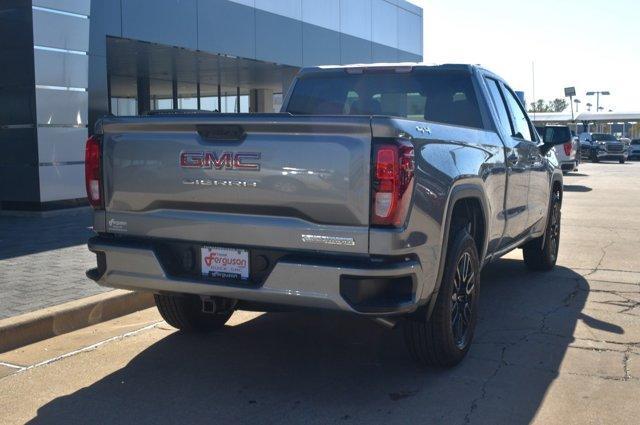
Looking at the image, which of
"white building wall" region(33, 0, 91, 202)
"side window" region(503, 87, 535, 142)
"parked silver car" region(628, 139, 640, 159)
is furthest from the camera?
"parked silver car" region(628, 139, 640, 159)

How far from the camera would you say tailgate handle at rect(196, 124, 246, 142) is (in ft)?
14.4

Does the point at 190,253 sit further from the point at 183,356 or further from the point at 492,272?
the point at 492,272

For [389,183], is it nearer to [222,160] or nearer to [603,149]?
[222,160]

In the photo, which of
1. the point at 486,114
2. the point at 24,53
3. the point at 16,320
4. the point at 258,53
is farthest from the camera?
the point at 258,53

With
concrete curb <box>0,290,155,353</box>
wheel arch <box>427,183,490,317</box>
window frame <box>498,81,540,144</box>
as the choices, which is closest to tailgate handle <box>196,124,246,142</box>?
wheel arch <box>427,183,490,317</box>

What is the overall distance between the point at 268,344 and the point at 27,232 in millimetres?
6329

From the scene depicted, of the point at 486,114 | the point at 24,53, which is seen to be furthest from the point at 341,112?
the point at 24,53

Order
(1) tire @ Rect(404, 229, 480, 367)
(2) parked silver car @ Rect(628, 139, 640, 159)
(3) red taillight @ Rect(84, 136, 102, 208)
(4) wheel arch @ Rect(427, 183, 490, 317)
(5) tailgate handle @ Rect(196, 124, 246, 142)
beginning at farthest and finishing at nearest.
Result: (2) parked silver car @ Rect(628, 139, 640, 159) → (3) red taillight @ Rect(84, 136, 102, 208) → (1) tire @ Rect(404, 229, 480, 367) → (4) wheel arch @ Rect(427, 183, 490, 317) → (5) tailgate handle @ Rect(196, 124, 246, 142)

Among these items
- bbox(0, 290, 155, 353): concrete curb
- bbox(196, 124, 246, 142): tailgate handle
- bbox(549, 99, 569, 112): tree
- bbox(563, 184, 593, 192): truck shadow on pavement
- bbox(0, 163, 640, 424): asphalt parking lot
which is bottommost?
bbox(0, 163, 640, 424): asphalt parking lot

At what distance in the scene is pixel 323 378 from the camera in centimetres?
488

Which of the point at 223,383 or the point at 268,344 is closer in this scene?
the point at 223,383

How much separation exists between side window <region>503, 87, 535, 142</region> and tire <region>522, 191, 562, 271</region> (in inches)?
41.7

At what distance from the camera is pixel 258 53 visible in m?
18.9

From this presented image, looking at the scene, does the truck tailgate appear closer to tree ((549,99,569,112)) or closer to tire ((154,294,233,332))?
tire ((154,294,233,332))
